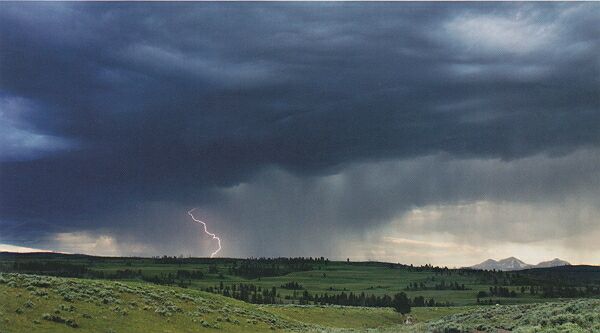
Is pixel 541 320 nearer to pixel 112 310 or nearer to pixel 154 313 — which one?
pixel 154 313

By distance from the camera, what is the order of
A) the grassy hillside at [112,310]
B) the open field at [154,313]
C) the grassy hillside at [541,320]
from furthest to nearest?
1. the grassy hillside at [112,310]
2. the open field at [154,313]
3. the grassy hillside at [541,320]

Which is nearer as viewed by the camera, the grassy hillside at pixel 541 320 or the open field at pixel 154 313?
the grassy hillside at pixel 541 320

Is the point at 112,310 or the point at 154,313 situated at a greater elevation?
the point at 112,310

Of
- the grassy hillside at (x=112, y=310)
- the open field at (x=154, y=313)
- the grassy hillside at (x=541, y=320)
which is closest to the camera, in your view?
the grassy hillside at (x=541, y=320)

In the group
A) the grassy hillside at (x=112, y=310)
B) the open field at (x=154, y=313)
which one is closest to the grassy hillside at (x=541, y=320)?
the open field at (x=154, y=313)

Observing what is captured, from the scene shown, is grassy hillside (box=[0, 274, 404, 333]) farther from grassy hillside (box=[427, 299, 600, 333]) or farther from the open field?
grassy hillside (box=[427, 299, 600, 333])

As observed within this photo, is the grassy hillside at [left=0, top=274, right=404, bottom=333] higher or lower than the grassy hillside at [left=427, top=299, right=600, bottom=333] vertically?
lower

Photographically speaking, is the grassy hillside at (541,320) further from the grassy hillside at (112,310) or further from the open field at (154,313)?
the grassy hillside at (112,310)

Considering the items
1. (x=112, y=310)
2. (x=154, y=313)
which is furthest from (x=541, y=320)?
(x=112, y=310)

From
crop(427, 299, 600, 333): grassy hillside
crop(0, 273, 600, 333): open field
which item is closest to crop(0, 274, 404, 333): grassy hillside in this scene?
crop(0, 273, 600, 333): open field

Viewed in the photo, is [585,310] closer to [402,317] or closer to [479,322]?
[479,322]

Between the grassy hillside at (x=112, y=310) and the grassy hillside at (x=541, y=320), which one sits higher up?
the grassy hillside at (x=541, y=320)

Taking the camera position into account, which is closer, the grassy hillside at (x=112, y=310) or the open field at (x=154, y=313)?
the open field at (x=154, y=313)

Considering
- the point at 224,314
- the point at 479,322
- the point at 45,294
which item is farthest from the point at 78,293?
the point at 479,322
